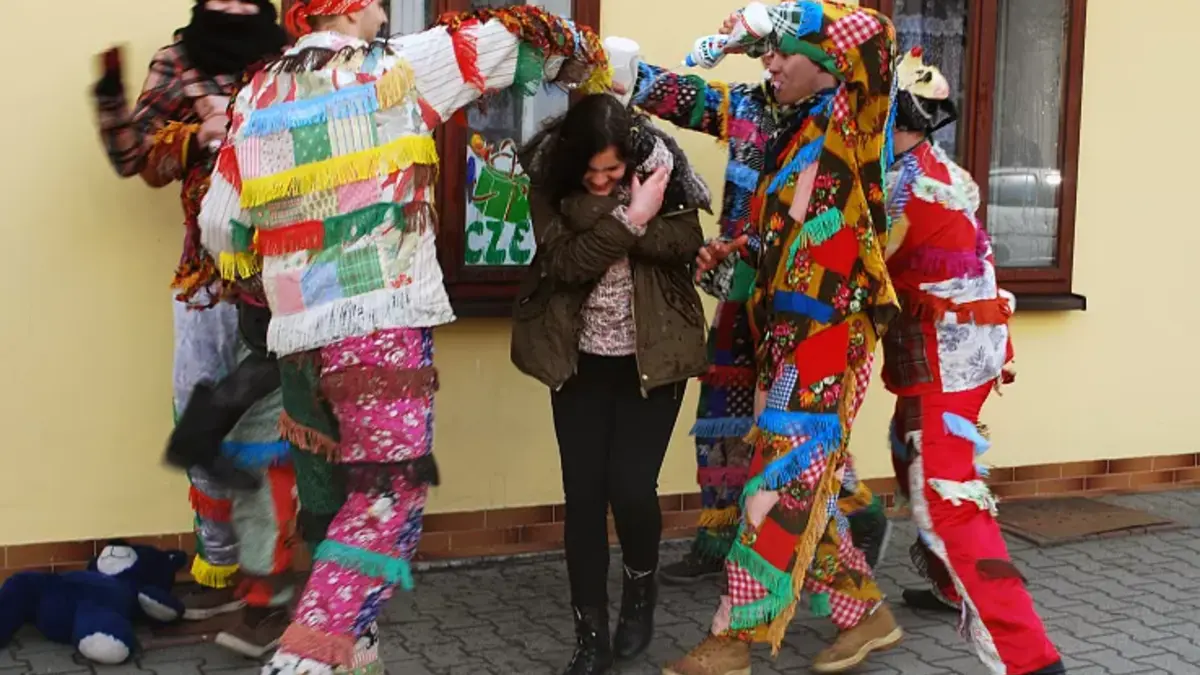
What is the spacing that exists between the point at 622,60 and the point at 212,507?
1.89 metres

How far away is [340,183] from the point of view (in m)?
3.10

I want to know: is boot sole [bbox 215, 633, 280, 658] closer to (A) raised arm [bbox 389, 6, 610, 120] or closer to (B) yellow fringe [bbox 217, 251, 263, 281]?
(B) yellow fringe [bbox 217, 251, 263, 281]

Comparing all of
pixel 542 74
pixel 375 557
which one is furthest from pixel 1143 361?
pixel 375 557

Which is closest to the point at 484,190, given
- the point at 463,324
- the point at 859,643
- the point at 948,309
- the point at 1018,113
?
the point at 463,324

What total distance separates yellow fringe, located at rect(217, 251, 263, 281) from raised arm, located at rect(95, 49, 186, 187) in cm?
66

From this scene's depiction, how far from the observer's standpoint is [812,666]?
3990mm

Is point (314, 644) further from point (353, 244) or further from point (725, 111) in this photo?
point (725, 111)

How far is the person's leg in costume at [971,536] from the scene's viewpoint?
11.6ft

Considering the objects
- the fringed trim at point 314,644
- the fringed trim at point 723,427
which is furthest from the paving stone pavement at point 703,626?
the fringed trim at point 314,644

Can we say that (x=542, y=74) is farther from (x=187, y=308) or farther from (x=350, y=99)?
(x=187, y=308)

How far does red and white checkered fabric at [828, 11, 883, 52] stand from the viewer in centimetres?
345

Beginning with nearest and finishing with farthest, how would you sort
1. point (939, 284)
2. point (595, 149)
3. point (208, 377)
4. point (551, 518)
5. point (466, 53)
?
1. point (466, 53)
2. point (595, 149)
3. point (939, 284)
4. point (208, 377)
5. point (551, 518)

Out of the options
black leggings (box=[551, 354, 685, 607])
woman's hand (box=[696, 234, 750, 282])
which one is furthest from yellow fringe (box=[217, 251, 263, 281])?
woman's hand (box=[696, 234, 750, 282])

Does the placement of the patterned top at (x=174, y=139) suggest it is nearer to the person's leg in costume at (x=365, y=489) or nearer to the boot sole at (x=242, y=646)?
the person's leg in costume at (x=365, y=489)
